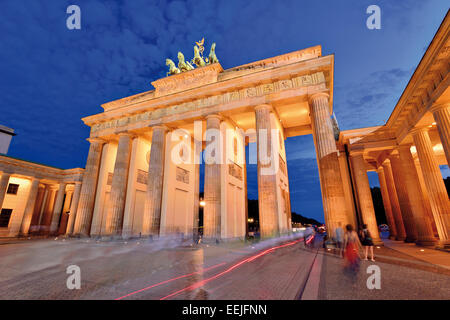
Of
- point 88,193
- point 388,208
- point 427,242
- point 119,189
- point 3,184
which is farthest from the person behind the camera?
point 3,184

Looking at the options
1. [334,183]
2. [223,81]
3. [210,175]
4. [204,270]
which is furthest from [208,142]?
[204,270]

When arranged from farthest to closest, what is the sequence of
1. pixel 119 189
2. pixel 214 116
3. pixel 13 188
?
pixel 13 188, pixel 119 189, pixel 214 116

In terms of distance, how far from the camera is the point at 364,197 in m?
13.9

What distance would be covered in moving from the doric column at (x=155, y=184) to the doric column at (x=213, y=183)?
4.18 metres

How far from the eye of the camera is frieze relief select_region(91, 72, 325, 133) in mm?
14016

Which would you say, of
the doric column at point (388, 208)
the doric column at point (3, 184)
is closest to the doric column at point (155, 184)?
the doric column at point (3, 184)

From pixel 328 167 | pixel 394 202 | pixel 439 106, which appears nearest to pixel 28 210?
pixel 328 167

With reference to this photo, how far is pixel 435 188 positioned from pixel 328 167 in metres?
5.17

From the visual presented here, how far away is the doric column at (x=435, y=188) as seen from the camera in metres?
10.2

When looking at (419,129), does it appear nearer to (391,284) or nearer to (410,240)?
(410,240)

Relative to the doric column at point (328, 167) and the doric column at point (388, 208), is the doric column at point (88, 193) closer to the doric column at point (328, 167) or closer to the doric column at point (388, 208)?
the doric column at point (328, 167)

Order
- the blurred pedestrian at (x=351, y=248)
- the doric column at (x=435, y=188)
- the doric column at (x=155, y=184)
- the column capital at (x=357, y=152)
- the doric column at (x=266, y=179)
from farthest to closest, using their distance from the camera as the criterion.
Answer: the doric column at (x=155, y=184), the column capital at (x=357, y=152), the doric column at (x=266, y=179), the doric column at (x=435, y=188), the blurred pedestrian at (x=351, y=248)

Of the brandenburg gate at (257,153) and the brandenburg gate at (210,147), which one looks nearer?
the brandenburg gate at (257,153)

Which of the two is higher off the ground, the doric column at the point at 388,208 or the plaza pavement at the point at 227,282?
the doric column at the point at 388,208
